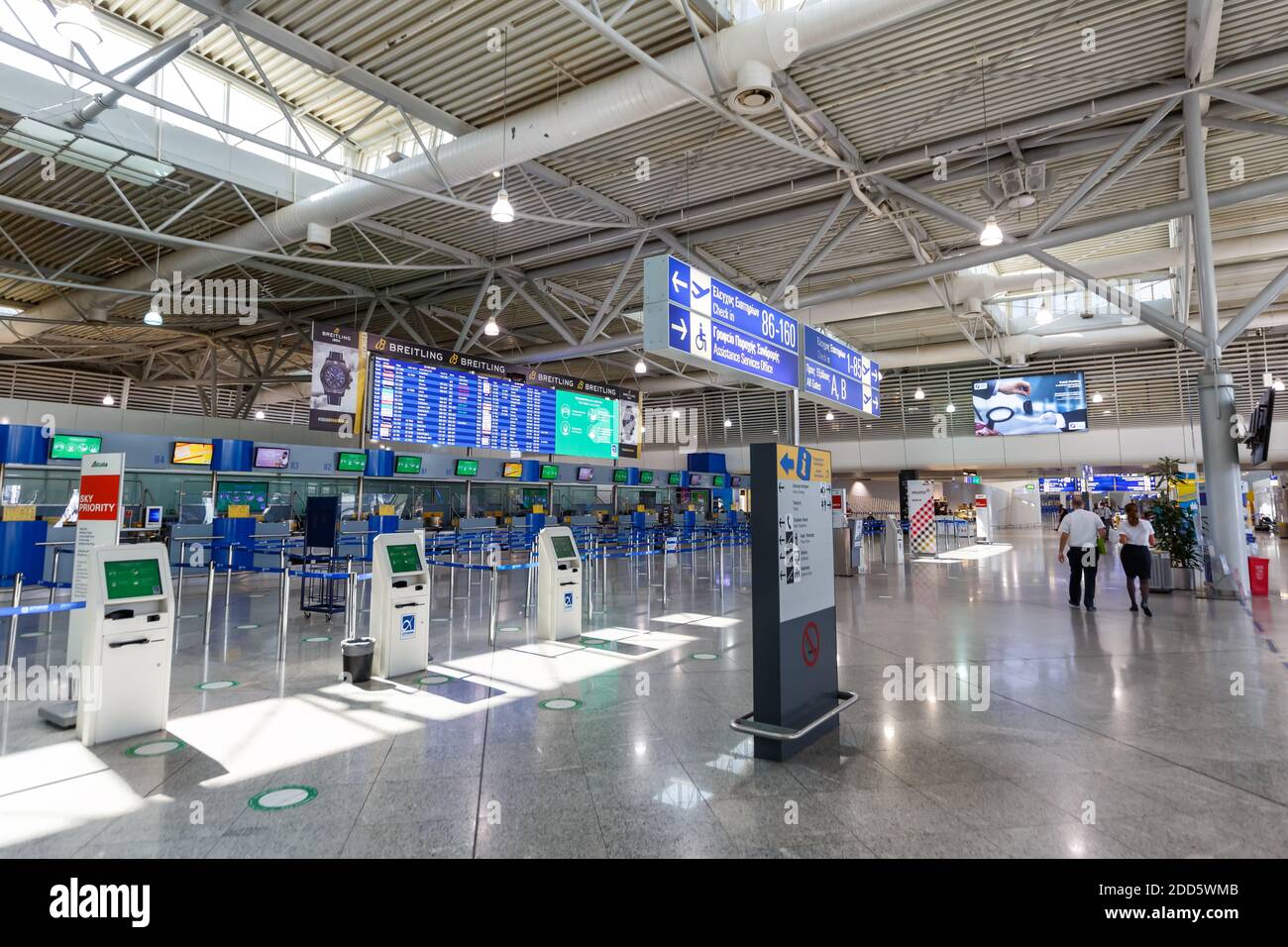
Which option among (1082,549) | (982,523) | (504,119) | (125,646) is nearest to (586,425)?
(504,119)

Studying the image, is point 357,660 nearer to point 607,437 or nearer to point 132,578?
point 132,578

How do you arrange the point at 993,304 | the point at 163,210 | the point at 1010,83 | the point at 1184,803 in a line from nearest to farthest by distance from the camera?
1. the point at 1184,803
2. the point at 1010,83
3. the point at 163,210
4. the point at 993,304

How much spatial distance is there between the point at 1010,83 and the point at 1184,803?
7.39 meters

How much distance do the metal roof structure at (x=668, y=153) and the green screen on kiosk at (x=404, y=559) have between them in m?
4.27

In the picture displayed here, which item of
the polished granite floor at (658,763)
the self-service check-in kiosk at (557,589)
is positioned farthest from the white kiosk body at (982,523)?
the self-service check-in kiosk at (557,589)

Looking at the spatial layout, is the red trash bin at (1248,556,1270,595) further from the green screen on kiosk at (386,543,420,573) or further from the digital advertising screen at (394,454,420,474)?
the digital advertising screen at (394,454,420,474)

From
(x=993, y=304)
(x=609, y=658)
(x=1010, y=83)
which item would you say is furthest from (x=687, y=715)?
(x=993, y=304)

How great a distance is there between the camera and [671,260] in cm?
396

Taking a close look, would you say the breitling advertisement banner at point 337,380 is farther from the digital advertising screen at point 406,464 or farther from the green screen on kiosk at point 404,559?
the green screen on kiosk at point 404,559

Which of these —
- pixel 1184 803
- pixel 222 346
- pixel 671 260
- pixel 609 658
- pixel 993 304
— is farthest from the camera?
pixel 222 346

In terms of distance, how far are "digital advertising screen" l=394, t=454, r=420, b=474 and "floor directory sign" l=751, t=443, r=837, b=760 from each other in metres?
11.7

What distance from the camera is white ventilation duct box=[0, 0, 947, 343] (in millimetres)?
5543

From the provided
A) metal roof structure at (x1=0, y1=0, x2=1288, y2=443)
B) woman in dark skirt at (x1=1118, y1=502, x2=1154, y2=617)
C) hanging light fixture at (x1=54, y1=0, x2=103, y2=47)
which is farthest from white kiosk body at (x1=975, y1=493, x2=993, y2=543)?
hanging light fixture at (x1=54, y1=0, x2=103, y2=47)
